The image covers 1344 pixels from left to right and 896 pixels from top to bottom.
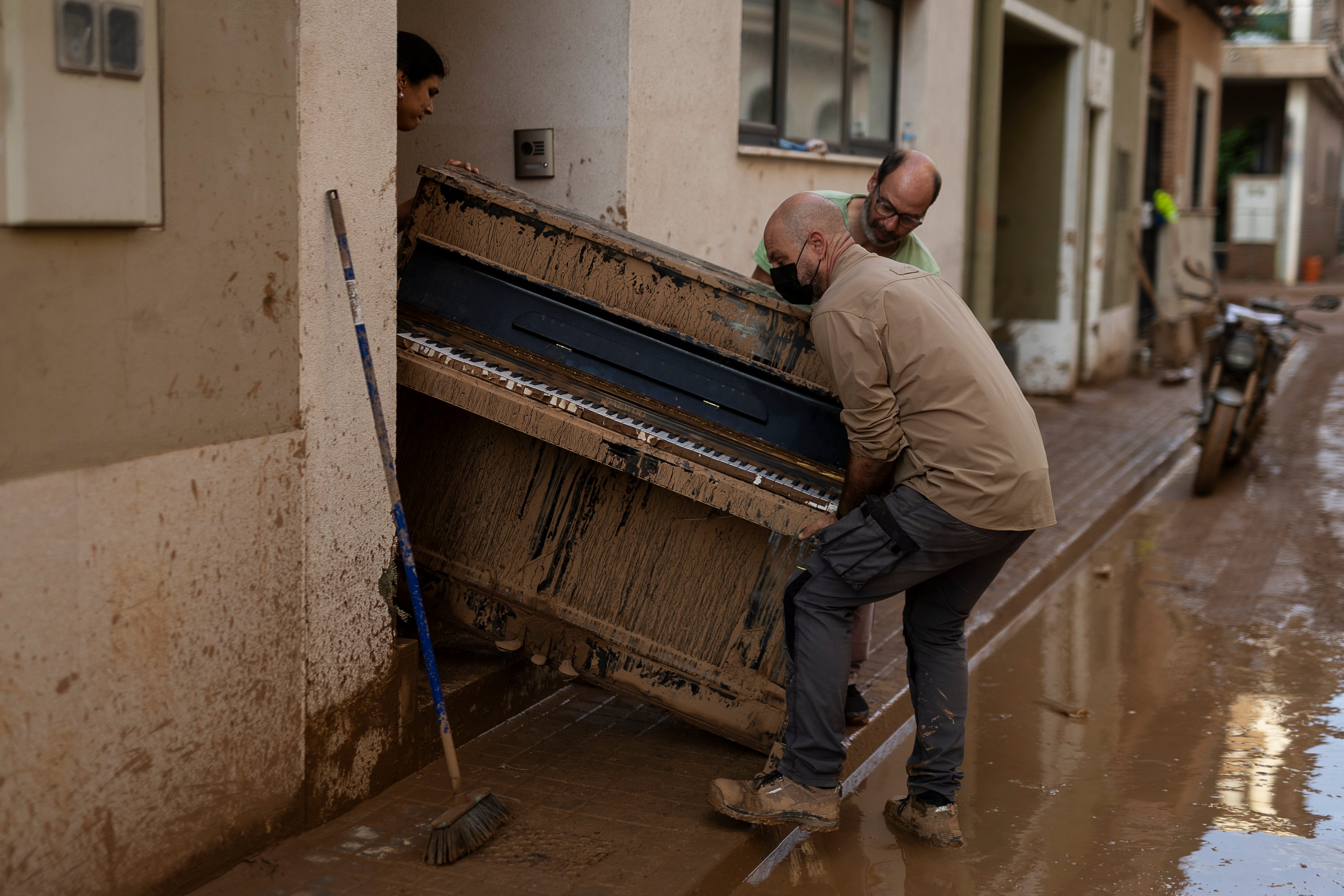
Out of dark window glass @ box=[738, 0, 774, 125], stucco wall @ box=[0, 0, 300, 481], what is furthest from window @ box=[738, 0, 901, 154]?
stucco wall @ box=[0, 0, 300, 481]

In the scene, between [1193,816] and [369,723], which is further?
[1193,816]

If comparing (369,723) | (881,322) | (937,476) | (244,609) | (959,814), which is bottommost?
(959,814)

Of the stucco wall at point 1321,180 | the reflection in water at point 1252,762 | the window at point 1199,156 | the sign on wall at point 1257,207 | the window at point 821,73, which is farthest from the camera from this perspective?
the stucco wall at point 1321,180

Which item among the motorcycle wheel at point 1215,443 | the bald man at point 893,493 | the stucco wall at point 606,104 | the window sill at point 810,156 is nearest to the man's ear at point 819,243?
the bald man at point 893,493

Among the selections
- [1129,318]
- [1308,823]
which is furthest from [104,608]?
[1129,318]

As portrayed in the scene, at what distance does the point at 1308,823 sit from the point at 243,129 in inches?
140

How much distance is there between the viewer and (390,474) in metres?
3.39

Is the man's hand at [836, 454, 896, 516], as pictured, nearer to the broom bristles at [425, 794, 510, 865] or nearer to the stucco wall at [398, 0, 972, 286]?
the broom bristles at [425, 794, 510, 865]

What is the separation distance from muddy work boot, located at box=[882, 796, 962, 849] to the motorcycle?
18.4 feet

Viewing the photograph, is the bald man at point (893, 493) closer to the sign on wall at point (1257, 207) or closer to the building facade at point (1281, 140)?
the building facade at point (1281, 140)

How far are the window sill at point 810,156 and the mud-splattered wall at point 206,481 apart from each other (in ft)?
10.6

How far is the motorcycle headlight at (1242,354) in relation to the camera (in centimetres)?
882

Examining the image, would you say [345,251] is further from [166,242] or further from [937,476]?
[937,476]

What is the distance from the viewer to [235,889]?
313cm
